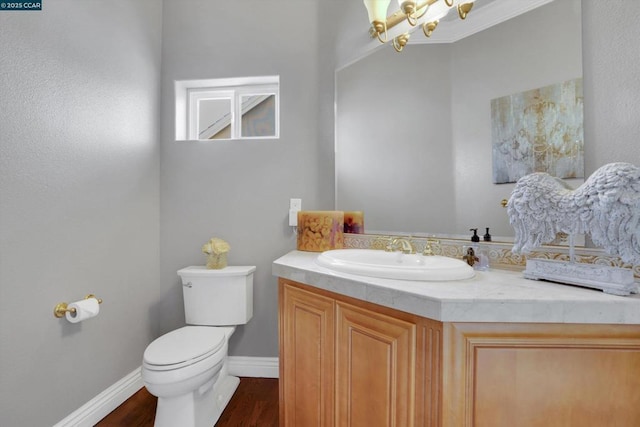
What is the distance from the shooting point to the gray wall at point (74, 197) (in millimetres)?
1133

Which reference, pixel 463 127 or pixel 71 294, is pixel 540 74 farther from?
pixel 71 294

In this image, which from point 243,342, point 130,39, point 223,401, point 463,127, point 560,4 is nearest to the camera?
point 560,4

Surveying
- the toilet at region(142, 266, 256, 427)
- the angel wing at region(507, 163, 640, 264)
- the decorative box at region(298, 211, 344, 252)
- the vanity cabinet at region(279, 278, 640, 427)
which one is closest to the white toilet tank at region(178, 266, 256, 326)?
the toilet at region(142, 266, 256, 427)

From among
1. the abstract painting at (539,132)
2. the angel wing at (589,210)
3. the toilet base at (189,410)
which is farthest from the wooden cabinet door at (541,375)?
the toilet base at (189,410)

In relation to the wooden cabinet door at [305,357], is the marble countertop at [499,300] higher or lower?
higher

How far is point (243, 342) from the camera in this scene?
1.92 meters

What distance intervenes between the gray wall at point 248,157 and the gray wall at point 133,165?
1cm

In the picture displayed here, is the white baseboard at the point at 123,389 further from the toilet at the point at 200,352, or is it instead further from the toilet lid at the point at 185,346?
the toilet lid at the point at 185,346

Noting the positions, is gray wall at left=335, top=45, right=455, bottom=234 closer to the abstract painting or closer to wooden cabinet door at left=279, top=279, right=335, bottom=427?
the abstract painting

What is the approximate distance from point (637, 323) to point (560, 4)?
1.16 meters

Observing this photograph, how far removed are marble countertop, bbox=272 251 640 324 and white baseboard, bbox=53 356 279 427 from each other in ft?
4.38

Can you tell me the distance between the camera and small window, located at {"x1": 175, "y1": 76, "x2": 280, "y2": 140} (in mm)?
2025

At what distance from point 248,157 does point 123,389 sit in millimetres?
1647

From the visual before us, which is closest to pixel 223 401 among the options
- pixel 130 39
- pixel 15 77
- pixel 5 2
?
pixel 15 77
